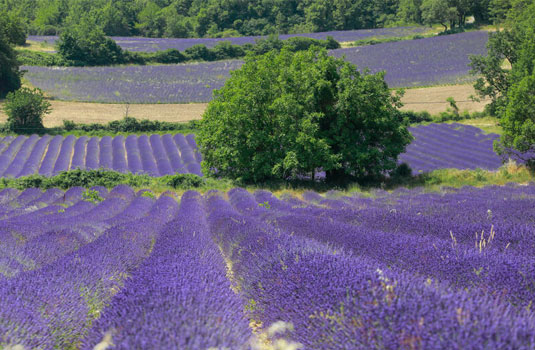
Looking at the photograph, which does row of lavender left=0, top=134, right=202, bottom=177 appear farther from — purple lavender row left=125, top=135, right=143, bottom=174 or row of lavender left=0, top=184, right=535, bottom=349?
row of lavender left=0, top=184, right=535, bottom=349

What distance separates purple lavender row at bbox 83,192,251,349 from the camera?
9.45 feet

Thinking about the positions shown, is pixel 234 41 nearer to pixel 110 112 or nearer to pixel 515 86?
pixel 110 112

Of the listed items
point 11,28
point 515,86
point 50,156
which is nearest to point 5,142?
point 50,156

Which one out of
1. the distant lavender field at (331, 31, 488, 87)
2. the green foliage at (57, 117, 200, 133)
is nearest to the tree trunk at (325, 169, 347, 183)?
the green foliage at (57, 117, 200, 133)

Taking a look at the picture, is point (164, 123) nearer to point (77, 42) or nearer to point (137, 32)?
point (77, 42)

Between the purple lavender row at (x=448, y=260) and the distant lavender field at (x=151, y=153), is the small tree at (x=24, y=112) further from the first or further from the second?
the purple lavender row at (x=448, y=260)

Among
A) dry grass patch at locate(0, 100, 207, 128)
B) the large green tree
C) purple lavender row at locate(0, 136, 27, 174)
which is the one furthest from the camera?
dry grass patch at locate(0, 100, 207, 128)

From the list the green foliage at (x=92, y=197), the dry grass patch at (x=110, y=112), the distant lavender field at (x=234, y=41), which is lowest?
the green foliage at (x=92, y=197)

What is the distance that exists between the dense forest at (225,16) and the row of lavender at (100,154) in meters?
55.5

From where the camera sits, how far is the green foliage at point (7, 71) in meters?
47.7

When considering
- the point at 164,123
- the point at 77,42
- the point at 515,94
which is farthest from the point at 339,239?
the point at 77,42

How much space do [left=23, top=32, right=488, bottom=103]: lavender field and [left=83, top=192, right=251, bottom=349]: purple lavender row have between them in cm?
4577

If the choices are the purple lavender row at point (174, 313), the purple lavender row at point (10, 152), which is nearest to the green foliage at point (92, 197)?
the purple lavender row at point (10, 152)

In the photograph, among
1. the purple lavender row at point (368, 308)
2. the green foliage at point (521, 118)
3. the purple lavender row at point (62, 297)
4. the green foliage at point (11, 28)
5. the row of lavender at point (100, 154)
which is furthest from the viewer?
the green foliage at point (11, 28)
